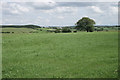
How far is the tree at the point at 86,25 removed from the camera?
72938 mm

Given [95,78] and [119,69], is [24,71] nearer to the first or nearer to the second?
[95,78]

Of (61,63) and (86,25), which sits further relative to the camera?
(86,25)

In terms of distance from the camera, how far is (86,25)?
7381 cm

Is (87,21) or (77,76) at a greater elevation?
(87,21)

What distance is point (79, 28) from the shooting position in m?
76.9

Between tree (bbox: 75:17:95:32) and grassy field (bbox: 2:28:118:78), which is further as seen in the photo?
tree (bbox: 75:17:95:32)

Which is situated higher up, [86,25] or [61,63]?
[86,25]

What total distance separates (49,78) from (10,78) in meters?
1.85

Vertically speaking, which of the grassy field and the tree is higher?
the tree

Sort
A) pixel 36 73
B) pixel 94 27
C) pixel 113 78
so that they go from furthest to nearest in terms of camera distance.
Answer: pixel 94 27 < pixel 36 73 < pixel 113 78

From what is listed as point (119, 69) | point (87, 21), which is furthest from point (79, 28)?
point (119, 69)

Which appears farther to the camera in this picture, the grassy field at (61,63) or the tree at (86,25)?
the tree at (86,25)

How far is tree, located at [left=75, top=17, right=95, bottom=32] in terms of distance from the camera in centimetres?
7294

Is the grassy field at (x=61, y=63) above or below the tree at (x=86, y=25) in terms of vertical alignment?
below
